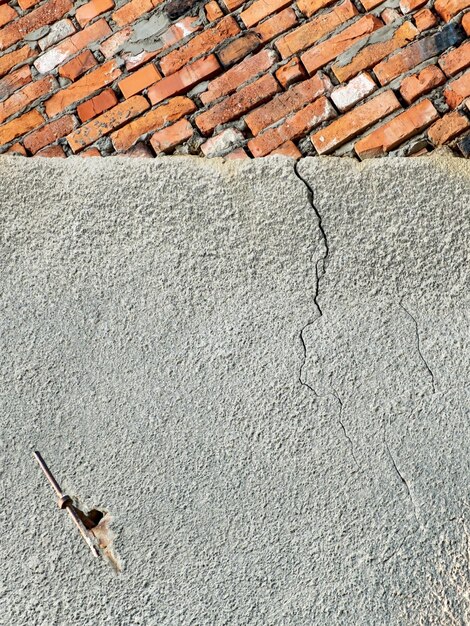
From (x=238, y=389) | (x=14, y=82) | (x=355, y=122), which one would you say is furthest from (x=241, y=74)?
(x=238, y=389)

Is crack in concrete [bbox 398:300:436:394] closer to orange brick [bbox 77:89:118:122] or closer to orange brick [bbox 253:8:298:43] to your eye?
orange brick [bbox 253:8:298:43]

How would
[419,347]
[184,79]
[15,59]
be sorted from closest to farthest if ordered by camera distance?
[419,347] < [184,79] < [15,59]

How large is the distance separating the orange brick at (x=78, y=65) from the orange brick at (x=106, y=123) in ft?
0.54

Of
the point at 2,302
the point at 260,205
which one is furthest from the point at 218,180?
the point at 2,302

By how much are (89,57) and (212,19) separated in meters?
0.39

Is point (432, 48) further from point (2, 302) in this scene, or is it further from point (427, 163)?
point (2, 302)

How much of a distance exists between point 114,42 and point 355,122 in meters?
0.77

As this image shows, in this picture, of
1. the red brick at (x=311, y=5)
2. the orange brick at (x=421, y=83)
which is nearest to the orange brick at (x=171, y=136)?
the red brick at (x=311, y=5)

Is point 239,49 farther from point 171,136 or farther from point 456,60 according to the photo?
point 456,60

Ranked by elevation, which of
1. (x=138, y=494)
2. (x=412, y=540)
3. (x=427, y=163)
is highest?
(x=427, y=163)

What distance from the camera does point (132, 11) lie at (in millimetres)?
2260

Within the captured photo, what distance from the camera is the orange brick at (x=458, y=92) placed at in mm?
2064

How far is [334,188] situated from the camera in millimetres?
2059

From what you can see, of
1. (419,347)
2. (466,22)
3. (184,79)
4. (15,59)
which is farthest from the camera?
(15,59)
